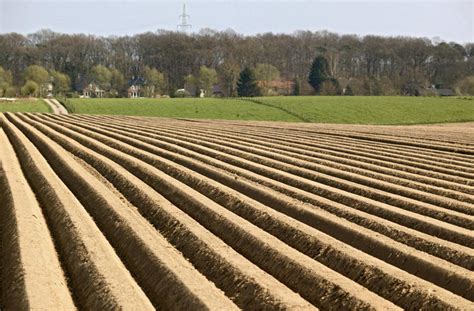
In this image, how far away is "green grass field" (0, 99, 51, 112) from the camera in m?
53.8

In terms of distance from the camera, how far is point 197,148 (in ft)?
66.7

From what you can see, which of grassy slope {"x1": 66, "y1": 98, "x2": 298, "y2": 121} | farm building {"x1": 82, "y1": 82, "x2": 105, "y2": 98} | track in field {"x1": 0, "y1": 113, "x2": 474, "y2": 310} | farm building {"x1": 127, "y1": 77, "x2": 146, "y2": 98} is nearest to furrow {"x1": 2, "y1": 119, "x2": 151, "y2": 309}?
track in field {"x1": 0, "y1": 113, "x2": 474, "y2": 310}

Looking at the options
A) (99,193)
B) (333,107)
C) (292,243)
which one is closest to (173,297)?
(292,243)

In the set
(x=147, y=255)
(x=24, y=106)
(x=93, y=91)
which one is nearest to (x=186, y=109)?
(x=24, y=106)

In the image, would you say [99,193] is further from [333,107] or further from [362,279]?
[333,107]

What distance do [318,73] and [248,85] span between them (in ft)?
48.1

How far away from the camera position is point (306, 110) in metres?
57.5

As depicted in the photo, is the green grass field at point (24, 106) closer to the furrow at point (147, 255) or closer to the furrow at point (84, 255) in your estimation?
the furrow at point (147, 255)

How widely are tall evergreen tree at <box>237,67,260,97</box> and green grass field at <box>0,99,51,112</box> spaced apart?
3046 cm

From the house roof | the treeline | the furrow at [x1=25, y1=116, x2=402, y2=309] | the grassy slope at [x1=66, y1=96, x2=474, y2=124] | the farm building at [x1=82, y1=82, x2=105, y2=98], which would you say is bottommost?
the grassy slope at [x1=66, y1=96, x2=474, y2=124]

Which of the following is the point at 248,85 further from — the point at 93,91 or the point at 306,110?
the point at 306,110

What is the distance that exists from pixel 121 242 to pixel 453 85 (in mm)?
95605

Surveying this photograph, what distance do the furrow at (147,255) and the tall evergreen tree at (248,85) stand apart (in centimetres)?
7045

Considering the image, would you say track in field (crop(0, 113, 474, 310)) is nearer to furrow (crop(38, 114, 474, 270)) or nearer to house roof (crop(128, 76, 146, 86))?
furrow (crop(38, 114, 474, 270))
